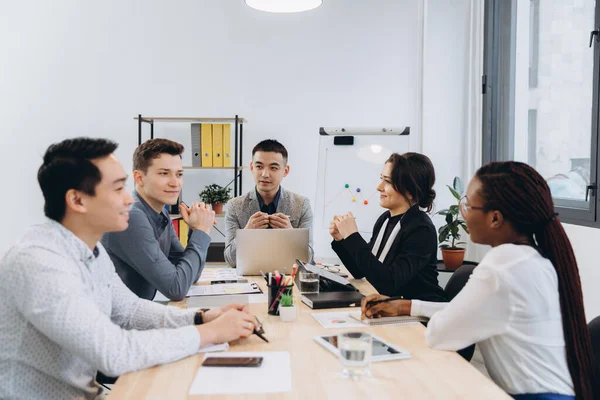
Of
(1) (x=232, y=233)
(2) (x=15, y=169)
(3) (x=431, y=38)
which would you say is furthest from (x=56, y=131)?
(3) (x=431, y=38)

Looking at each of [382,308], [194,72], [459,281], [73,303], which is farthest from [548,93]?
[73,303]

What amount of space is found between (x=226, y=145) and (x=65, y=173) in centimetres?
279

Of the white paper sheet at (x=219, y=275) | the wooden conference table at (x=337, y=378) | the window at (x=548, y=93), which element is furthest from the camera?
the window at (x=548, y=93)

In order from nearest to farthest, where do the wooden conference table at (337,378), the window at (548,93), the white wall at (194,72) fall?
the wooden conference table at (337,378) → the window at (548,93) → the white wall at (194,72)

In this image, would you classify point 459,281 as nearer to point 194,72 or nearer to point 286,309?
point 286,309

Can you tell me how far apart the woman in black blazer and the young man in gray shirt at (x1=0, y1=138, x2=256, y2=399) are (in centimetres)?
72

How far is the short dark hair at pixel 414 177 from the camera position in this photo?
2.26 metres

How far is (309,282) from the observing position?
1937mm

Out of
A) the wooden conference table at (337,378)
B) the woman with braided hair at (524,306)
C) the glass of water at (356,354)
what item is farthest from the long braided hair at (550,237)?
the glass of water at (356,354)

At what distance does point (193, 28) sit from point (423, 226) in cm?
302

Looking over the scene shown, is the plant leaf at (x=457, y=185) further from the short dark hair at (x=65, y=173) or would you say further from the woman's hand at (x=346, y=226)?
the short dark hair at (x=65, y=173)

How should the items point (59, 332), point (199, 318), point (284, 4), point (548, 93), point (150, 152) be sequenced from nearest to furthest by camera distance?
point (59, 332), point (199, 318), point (150, 152), point (284, 4), point (548, 93)

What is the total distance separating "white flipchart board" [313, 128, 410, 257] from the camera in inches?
159

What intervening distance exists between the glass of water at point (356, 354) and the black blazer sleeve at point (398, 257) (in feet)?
2.63
